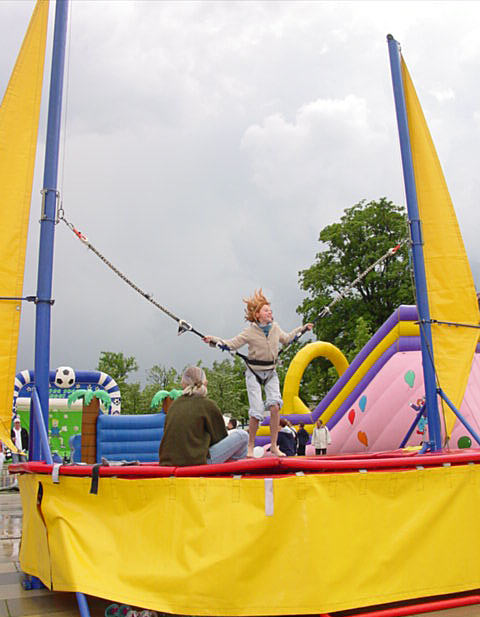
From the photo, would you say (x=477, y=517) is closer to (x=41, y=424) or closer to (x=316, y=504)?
(x=316, y=504)

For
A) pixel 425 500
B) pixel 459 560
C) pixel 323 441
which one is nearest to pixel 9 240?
pixel 425 500

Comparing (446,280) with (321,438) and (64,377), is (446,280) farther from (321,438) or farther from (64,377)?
(64,377)

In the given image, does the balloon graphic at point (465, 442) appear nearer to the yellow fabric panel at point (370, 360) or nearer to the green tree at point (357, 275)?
the yellow fabric panel at point (370, 360)

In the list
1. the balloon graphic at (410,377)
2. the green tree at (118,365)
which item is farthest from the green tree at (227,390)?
the balloon graphic at (410,377)

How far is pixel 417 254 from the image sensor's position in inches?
227

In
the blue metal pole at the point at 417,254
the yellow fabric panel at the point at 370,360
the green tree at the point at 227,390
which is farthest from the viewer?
the green tree at the point at 227,390

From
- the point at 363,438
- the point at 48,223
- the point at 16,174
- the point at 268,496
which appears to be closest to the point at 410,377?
the point at 363,438

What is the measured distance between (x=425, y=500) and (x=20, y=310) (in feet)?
11.3

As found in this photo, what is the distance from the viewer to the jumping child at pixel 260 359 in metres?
5.32

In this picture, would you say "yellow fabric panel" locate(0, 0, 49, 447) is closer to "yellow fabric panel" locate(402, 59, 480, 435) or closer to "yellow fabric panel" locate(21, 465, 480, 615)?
"yellow fabric panel" locate(21, 465, 480, 615)

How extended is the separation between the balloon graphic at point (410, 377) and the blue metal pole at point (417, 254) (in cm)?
562

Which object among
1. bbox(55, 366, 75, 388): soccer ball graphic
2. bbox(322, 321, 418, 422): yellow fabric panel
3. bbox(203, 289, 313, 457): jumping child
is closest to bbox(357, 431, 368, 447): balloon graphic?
bbox(322, 321, 418, 422): yellow fabric panel

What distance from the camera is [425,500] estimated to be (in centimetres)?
408

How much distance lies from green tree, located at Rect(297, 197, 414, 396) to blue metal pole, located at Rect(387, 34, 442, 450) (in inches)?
853
